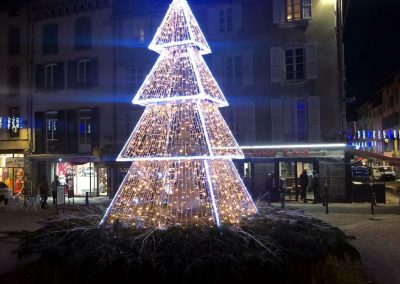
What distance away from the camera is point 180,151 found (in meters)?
8.41

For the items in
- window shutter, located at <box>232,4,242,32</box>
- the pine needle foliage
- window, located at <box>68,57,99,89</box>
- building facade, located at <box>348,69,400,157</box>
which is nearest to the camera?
the pine needle foliage

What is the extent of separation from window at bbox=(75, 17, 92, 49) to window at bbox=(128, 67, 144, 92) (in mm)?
3493

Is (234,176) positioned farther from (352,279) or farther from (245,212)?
(352,279)

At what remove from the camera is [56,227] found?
26.2ft

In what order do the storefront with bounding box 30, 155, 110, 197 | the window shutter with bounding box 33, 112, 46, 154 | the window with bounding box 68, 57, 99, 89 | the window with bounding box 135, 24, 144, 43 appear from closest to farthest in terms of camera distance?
the window with bounding box 135, 24, 144, 43, the window with bounding box 68, 57, 99, 89, the storefront with bounding box 30, 155, 110, 197, the window shutter with bounding box 33, 112, 46, 154

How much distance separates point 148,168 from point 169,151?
537 millimetres

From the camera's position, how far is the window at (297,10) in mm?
22688

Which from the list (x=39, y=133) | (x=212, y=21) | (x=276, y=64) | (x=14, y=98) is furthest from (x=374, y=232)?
(x=14, y=98)

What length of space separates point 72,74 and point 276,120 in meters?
12.7

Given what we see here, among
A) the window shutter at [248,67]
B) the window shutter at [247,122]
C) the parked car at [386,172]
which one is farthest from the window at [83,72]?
the parked car at [386,172]

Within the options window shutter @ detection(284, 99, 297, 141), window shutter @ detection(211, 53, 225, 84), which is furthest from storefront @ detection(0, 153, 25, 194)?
window shutter @ detection(284, 99, 297, 141)

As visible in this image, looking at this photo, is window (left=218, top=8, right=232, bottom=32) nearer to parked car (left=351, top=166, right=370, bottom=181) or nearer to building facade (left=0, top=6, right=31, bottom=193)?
building facade (left=0, top=6, right=31, bottom=193)

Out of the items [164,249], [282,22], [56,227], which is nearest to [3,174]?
[282,22]

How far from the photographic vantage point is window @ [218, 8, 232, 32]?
953 inches
